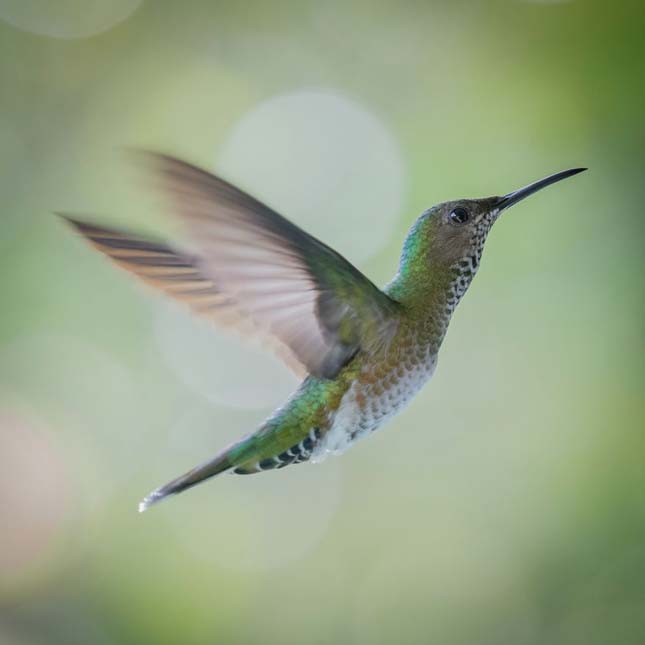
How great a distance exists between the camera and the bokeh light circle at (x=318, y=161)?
11.0ft

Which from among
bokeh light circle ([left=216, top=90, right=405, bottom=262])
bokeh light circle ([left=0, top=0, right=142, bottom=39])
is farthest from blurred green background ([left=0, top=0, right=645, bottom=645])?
bokeh light circle ([left=0, top=0, right=142, bottom=39])

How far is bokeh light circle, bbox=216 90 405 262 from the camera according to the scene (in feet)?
11.0

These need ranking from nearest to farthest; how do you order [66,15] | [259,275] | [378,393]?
[259,275], [378,393], [66,15]

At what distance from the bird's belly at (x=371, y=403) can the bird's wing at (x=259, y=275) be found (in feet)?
0.13

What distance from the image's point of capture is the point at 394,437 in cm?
320

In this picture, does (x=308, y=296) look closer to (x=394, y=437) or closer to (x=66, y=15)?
(x=394, y=437)

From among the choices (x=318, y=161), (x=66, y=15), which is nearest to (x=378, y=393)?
(x=318, y=161)

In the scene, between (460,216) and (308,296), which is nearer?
(308,296)

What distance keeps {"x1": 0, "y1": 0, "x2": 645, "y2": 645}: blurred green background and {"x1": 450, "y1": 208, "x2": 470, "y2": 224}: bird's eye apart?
6.26 ft

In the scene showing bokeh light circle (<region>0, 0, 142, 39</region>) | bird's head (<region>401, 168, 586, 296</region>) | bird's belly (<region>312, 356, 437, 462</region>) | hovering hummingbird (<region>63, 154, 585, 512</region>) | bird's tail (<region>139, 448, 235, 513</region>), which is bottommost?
bird's tail (<region>139, 448, 235, 513</region>)

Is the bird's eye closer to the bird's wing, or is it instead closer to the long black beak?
the long black beak

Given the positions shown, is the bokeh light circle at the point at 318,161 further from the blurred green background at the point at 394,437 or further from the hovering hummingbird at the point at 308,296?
the hovering hummingbird at the point at 308,296

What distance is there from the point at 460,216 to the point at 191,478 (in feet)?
1.51

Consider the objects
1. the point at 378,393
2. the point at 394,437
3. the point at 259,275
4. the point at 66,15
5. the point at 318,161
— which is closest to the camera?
the point at 259,275
